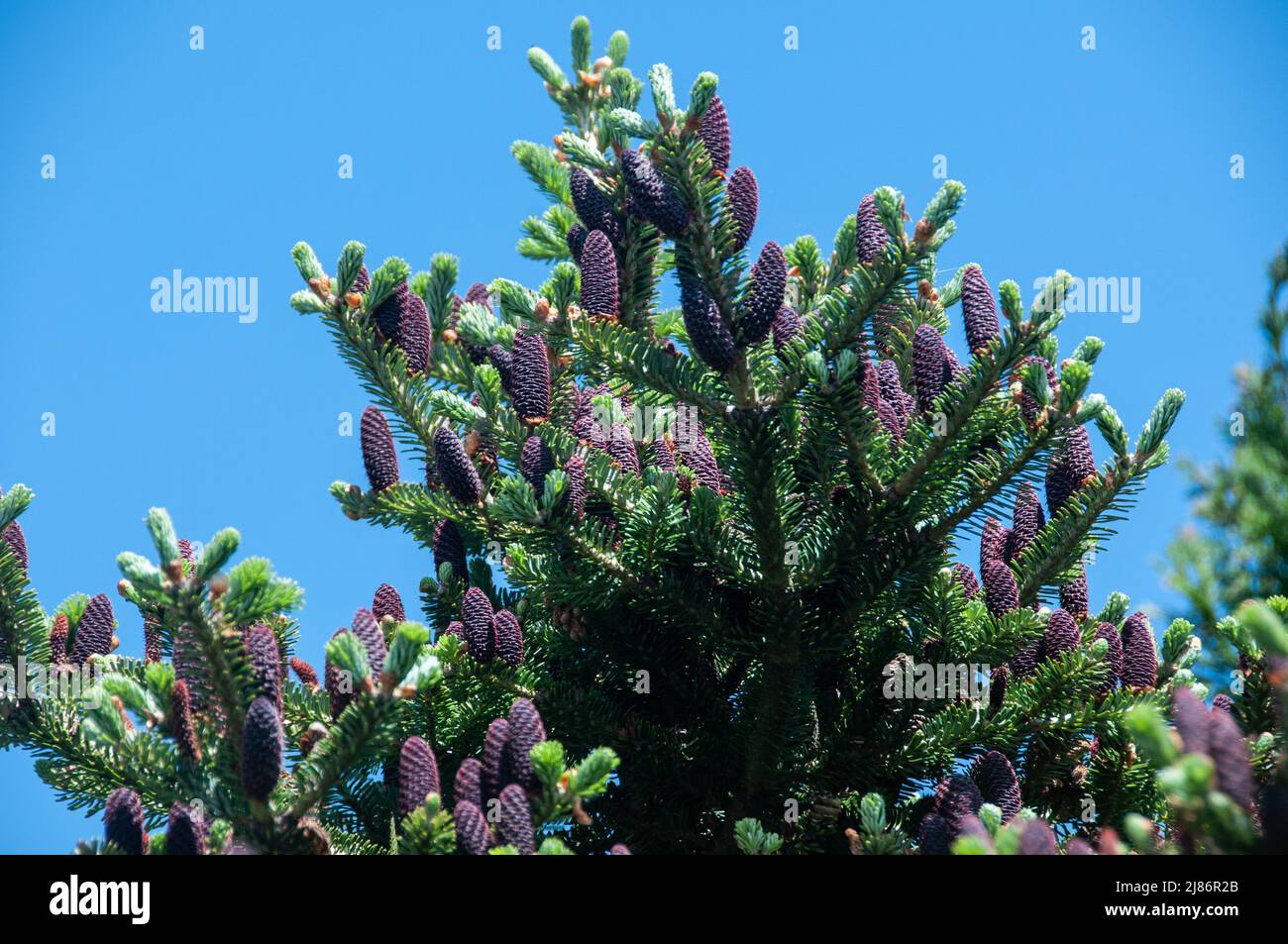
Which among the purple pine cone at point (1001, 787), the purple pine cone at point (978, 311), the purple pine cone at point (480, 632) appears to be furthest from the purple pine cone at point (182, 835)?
the purple pine cone at point (978, 311)

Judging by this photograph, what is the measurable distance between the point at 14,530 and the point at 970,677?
4236 millimetres

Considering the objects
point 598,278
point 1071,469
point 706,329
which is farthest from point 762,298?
point 1071,469

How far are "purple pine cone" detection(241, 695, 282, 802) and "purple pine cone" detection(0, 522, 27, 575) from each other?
2.24m

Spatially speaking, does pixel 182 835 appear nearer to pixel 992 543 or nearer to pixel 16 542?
pixel 16 542

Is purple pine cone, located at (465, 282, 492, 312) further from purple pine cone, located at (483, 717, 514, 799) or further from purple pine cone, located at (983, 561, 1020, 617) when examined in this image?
purple pine cone, located at (483, 717, 514, 799)

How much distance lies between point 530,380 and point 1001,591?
7.19 feet

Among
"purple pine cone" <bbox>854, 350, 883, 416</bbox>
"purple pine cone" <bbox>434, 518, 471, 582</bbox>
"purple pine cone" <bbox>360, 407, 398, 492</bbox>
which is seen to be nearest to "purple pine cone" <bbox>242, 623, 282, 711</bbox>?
"purple pine cone" <bbox>360, 407, 398, 492</bbox>

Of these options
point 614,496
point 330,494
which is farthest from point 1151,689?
point 330,494

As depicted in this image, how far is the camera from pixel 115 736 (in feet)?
13.4

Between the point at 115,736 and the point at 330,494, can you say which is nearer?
the point at 115,736

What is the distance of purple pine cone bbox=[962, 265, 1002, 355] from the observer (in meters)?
4.97
